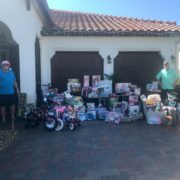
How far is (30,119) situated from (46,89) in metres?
2.18

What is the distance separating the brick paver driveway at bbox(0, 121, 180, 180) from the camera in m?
5.25

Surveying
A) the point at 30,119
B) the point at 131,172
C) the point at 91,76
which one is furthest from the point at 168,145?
the point at 91,76

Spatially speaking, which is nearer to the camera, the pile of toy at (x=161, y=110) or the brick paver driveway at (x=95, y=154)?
the brick paver driveway at (x=95, y=154)

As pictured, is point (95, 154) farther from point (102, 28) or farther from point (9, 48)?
point (102, 28)

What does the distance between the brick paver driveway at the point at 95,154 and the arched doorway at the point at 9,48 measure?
7.12 ft

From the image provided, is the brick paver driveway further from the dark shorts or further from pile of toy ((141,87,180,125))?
the dark shorts

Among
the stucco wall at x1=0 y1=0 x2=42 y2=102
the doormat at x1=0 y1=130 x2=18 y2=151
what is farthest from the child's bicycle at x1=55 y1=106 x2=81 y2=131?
the stucco wall at x1=0 y1=0 x2=42 y2=102

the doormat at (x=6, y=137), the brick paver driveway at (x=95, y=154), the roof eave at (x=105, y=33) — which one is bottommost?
the brick paver driveway at (x=95, y=154)

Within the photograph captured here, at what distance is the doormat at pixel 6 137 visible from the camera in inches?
272

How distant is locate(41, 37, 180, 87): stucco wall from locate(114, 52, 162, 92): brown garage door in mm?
210

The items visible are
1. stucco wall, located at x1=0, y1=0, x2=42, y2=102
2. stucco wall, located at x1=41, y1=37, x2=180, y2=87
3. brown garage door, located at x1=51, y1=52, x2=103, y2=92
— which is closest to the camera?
stucco wall, located at x1=0, y1=0, x2=42, y2=102

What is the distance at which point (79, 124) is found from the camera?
8.83 metres

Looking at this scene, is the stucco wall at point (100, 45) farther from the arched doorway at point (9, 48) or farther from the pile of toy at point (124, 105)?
the arched doorway at point (9, 48)

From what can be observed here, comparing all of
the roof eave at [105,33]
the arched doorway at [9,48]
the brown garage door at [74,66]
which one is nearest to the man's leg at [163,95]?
the roof eave at [105,33]
